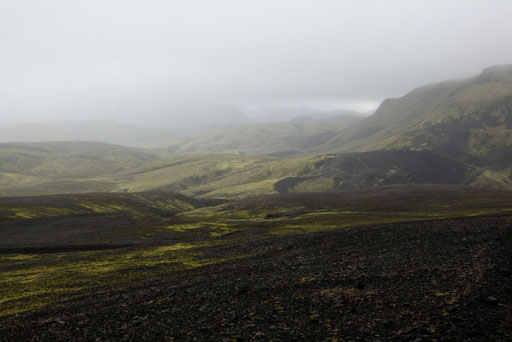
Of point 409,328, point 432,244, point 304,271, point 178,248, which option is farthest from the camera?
point 178,248

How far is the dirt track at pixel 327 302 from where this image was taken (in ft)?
50.4

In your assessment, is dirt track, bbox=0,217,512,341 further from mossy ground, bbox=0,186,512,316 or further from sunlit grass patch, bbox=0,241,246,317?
mossy ground, bbox=0,186,512,316

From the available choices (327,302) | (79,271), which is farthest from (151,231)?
(327,302)

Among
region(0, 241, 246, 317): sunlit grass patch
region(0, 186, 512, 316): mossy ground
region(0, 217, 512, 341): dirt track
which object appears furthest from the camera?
region(0, 186, 512, 316): mossy ground

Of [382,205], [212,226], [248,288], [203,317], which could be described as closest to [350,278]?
[248,288]

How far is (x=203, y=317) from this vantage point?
805 inches

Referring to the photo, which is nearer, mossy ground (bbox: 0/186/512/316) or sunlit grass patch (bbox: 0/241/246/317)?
sunlit grass patch (bbox: 0/241/246/317)

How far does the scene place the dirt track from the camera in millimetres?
15367

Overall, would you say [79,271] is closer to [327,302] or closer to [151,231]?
[327,302]

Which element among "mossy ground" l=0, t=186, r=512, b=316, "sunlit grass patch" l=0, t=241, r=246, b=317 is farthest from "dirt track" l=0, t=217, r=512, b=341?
"mossy ground" l=0, t=186, r=512, b=316

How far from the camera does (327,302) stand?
1956cm

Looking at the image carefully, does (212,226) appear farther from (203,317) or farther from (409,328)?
(409,328)

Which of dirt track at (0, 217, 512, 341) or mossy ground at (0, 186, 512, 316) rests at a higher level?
dirt track at (0, 217, 512, 341)

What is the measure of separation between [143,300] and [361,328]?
60.6 ft
